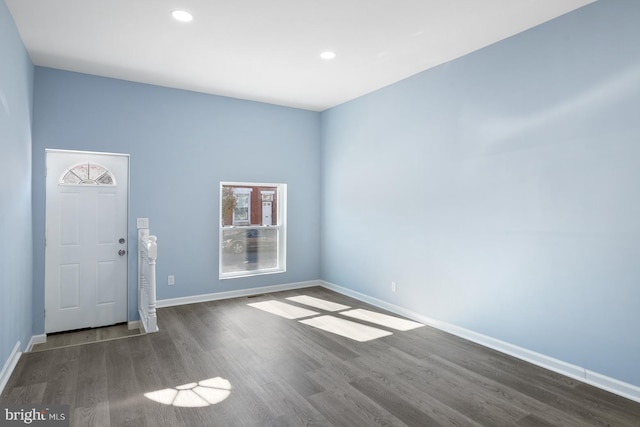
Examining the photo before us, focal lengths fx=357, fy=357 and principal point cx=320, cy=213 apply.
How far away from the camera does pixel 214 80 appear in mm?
4512

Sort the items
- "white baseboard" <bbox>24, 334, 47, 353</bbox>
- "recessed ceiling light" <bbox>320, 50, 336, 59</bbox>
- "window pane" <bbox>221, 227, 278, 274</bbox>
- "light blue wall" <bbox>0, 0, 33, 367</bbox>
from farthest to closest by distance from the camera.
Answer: "window pane" <bbox>221, 227, 278, 274</bbox>, "white baseboard" <bbox>24, 334, 47, 353</bbox>, "recessed ceiling light" <bbox>320, 50, 336, 59</bbox>, "light blue wall" <bbox>0, 0, 33, 367</bbox>

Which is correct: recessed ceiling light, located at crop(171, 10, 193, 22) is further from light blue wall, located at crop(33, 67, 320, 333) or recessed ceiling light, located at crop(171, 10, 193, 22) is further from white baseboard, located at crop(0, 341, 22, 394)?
white baseboard, located at crop(0, 341, 22, 394)

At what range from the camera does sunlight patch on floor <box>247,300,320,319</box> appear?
14.7 feet

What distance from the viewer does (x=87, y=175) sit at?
436 cm

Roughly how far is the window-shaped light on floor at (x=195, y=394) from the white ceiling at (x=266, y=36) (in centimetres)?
295

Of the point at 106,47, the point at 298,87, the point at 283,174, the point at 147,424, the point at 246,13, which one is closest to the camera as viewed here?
the point at 147,424

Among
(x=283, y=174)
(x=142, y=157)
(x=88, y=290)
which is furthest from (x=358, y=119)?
(x=88, y=290)

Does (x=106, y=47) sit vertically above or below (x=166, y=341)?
above

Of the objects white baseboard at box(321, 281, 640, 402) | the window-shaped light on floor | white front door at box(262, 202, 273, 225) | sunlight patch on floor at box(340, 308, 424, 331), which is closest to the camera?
the window-shaped light on floor

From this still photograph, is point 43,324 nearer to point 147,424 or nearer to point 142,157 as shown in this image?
point 142,157

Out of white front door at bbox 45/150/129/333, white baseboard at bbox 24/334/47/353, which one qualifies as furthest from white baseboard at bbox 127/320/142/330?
white baseboard at bbox 24/334/47/353

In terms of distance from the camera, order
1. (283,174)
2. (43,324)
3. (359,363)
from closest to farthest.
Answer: (359,363), (43,324), (283,174)

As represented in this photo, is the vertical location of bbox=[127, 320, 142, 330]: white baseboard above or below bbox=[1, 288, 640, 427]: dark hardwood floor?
below

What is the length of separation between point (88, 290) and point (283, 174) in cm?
306
